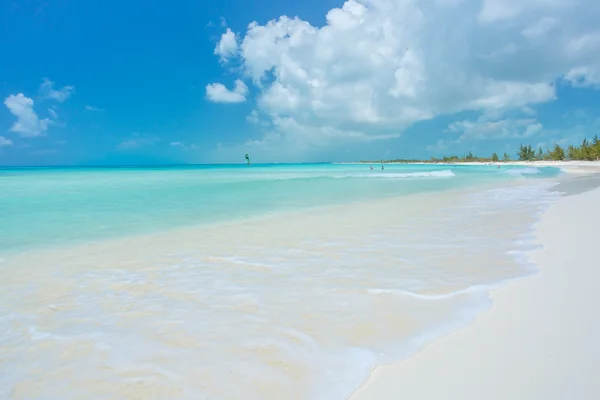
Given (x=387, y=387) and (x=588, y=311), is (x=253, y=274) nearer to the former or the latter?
(x=387, y=387)

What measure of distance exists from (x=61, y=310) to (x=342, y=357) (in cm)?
320

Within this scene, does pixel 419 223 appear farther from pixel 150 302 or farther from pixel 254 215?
pixel 150 302

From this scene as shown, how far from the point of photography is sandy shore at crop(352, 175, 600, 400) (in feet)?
6.86

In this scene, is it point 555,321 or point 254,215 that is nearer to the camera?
point 555,321

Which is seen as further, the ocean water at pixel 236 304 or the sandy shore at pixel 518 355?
the ocean water at pixel 236 304

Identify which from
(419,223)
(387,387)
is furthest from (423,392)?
(419,223)

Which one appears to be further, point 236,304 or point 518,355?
point 236,304

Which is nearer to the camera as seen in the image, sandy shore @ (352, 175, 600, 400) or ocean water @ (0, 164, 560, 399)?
sandy shore @ (352, 175, 600, 400)

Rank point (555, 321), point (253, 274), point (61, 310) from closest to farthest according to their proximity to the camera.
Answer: point (555, 321), point (61, 310), point (253, 274)

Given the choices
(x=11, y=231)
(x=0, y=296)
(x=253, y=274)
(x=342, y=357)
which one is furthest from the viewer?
(x=11, y=231)

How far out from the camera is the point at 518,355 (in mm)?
2420

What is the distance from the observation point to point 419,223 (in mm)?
8086

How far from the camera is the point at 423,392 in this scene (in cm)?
210

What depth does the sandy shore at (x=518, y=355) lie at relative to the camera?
209 cm
